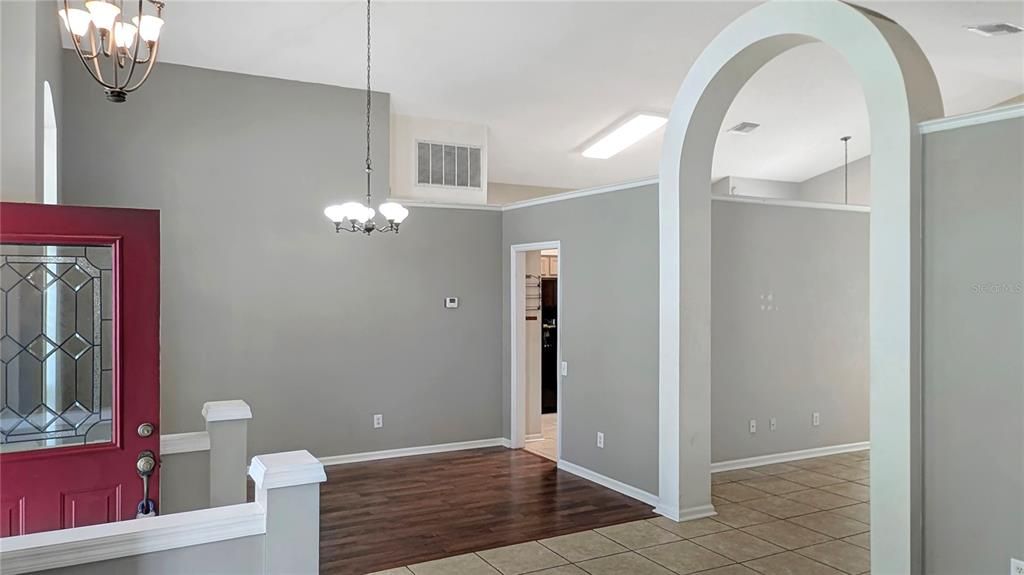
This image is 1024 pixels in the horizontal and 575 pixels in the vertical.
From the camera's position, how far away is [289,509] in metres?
2.55

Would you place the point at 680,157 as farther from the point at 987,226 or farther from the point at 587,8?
the point at 987,226

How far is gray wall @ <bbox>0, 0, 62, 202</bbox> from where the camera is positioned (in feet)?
11.1

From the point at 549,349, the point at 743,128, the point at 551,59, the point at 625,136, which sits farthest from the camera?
the point at 549,349

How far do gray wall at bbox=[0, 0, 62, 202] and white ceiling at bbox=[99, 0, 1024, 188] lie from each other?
155cm

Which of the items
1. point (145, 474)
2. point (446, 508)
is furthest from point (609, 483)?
point (145, 474)

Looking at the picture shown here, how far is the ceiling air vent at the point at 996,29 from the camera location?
5.64 meters

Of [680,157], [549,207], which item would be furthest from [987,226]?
[549,207]

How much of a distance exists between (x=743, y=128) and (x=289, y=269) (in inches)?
215

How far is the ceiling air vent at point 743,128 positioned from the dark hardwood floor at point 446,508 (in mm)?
4569

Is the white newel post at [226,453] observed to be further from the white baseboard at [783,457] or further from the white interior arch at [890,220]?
the white baseboard at [783,457]

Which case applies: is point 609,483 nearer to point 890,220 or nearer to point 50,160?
point 890,220

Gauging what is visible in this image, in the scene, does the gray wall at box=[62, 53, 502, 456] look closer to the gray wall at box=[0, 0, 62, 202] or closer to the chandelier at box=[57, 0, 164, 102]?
the gray wall at box=[0, 0, 62, 202]

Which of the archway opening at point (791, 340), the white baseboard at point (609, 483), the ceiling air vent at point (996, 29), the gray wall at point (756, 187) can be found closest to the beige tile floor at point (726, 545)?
the archway opening at point (791, 340)

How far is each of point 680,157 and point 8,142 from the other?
3960 millimetres
